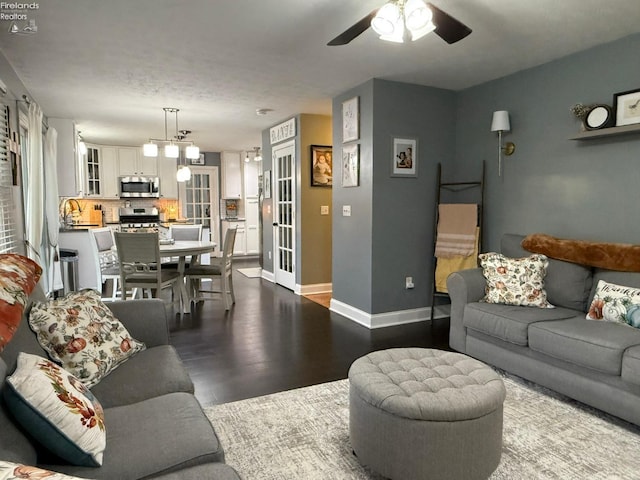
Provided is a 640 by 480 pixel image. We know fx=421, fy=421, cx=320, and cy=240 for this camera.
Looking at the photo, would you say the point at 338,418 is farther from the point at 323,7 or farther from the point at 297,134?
the point at 297,134

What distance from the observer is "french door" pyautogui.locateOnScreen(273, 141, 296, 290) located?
5922mm

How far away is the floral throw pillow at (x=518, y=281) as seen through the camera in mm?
3121

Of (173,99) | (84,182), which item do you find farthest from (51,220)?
(84,182)

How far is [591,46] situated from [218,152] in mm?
Answer: 7687

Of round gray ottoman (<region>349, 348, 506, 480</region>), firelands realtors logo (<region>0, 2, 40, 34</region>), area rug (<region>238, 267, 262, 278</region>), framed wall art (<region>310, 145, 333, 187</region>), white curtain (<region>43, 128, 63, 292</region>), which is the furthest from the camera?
area rug (<region>238, 267, 262, 278</region>)

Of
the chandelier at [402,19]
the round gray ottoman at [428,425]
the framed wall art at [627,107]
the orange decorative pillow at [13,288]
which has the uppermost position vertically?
the chandelier at [402,19]

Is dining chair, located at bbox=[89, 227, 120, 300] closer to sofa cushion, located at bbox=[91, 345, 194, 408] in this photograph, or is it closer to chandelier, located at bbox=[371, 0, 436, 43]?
sofa cushion, located at bbox=[91, 345, 194, 408]

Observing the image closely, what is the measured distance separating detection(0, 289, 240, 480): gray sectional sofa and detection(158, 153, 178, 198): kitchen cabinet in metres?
7.02

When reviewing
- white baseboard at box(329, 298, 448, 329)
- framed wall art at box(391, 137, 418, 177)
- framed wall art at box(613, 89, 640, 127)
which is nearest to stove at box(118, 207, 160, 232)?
white baseboard at box(329, 298, 448, 329)

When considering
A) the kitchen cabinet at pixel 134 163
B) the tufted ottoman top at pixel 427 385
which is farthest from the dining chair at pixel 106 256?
the tufted ottoman top at pixel 427 385

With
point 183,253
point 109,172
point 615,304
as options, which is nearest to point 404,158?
point 615,304

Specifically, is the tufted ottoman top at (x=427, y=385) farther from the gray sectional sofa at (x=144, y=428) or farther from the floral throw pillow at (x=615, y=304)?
the floral throw pillow at (x=615, y=304)

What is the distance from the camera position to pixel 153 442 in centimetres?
137

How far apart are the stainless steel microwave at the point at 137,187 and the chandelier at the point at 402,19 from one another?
737cm
